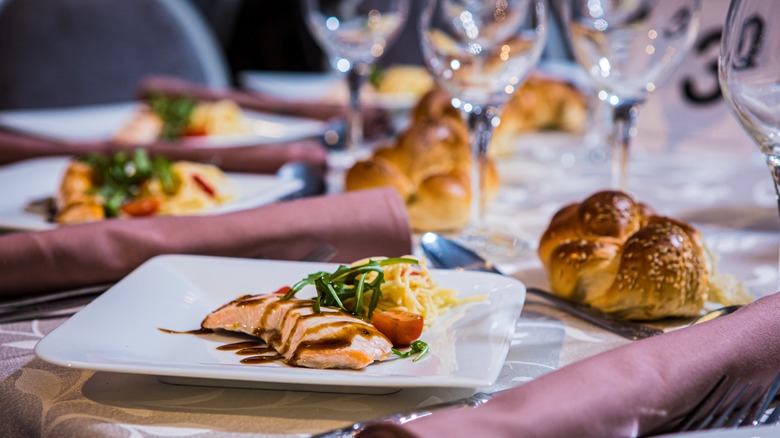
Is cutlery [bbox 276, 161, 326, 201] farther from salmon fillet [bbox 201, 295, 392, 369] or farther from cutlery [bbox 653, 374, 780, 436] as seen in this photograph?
cutlery [bbox 653, 374, 780, 436]

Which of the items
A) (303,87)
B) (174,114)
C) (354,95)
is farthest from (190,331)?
(303,87)

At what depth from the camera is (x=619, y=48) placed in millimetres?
1256

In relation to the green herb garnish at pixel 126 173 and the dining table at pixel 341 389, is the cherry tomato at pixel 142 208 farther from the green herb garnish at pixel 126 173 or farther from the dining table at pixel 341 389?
the dining table at pixel 341 389

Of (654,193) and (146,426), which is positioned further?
(654,193)

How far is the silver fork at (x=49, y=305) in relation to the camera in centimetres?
94

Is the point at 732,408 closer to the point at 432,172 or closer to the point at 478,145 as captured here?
the point at 478,145

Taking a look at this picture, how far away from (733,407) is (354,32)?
4.21 ft

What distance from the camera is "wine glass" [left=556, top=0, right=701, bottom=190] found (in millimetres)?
1233

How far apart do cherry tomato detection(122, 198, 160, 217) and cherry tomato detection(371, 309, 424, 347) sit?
630mm

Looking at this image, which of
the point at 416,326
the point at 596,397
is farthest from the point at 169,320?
the point at 596,397

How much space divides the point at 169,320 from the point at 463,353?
304 mm

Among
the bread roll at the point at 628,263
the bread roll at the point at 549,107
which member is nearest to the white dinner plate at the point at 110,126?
the bread roll at the point at 549,107

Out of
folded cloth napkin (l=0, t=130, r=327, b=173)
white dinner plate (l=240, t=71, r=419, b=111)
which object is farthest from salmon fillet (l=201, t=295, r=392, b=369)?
white dinner plate (l=240, t=71, r=419, b=111)

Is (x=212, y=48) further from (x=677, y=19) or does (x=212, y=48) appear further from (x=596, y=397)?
(x=596, y=397)
